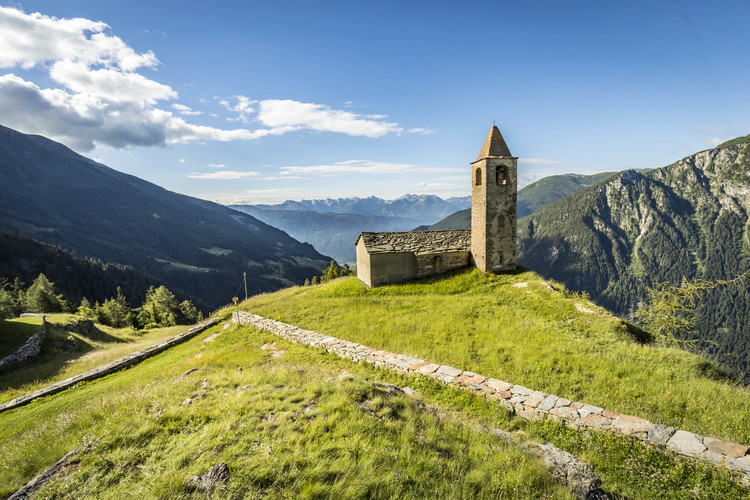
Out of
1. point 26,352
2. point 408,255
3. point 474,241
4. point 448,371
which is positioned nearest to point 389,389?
point 448,371

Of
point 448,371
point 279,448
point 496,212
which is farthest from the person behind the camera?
point 496,212

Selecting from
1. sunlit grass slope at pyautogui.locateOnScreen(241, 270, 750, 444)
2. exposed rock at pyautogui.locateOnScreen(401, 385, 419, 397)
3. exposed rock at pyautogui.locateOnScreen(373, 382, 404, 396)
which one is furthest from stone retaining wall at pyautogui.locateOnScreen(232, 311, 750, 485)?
exposed rock at pyautogui.locateOnScreen(373, 382, 404, 396)

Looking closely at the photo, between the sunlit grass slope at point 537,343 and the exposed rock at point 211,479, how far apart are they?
9.14m

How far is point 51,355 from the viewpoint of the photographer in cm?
2044

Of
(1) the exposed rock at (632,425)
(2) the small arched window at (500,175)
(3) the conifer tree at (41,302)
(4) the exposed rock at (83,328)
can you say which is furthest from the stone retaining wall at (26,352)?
(2) the small arched window at (500,175)

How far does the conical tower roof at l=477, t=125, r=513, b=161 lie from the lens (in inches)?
1037

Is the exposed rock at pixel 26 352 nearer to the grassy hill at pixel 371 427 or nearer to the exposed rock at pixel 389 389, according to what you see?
the grassy hill at pixel 371 427

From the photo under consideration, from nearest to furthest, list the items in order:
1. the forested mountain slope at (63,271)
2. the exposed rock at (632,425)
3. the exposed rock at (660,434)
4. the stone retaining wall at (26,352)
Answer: the exposed rock at (660,434) < the exposed rock at (632,425) < the stone retaining wall at (26,352) < the forested mountain slope at (63,271)

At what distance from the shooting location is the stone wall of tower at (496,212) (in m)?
26.1

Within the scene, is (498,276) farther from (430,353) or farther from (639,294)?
(639,294)

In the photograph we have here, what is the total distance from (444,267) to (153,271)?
206322 mm

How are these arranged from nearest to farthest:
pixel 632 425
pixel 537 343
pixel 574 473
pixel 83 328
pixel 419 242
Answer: pixel 574 473, pixel 632 425, pixel 537 343, pixel 83 328, pixel 419 242

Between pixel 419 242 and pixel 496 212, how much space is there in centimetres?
740

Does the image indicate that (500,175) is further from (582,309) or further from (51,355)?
(51,355)
